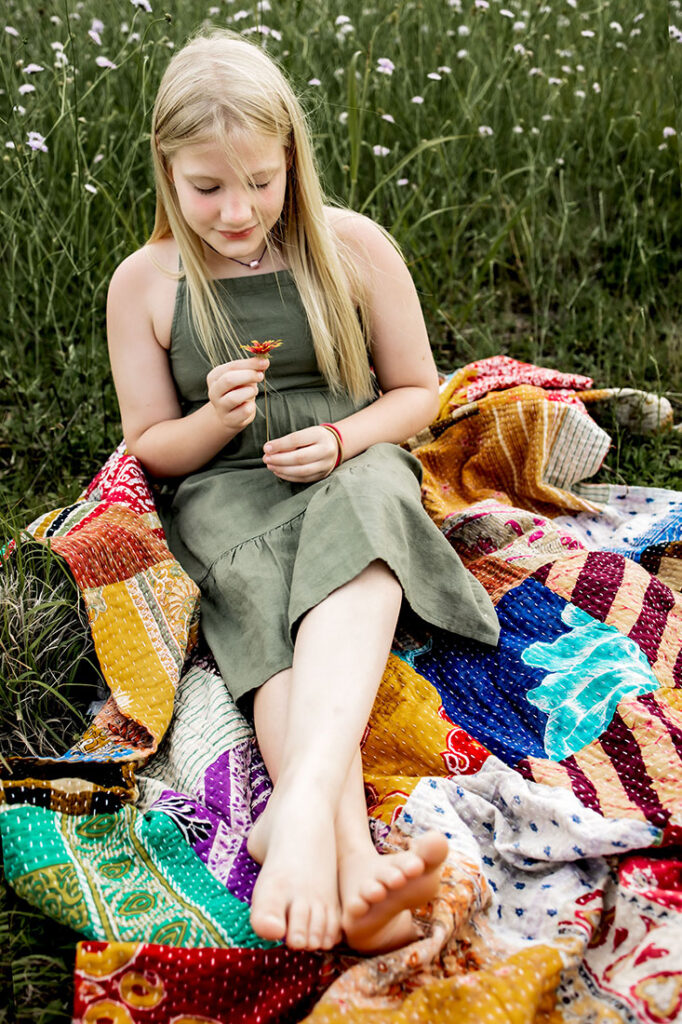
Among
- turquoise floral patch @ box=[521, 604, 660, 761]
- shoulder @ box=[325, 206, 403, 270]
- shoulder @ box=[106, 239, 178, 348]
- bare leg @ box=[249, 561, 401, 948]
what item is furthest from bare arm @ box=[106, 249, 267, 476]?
turquoise floral patch @ box=[521, 604, 660, 761]

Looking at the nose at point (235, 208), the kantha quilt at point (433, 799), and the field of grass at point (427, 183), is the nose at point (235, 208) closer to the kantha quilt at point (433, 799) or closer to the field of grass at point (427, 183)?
the kantha quilt at point (433, 799)

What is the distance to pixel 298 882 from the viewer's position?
1.18m

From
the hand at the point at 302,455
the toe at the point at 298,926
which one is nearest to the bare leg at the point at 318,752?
the toe at the point at 298,926

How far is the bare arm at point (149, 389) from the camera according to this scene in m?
1.83

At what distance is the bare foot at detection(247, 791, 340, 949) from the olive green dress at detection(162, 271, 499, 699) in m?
0.30

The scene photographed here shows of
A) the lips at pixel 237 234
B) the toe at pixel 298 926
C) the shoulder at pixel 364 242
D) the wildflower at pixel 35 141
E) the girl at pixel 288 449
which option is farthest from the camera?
the wildflower at pixel 35 141

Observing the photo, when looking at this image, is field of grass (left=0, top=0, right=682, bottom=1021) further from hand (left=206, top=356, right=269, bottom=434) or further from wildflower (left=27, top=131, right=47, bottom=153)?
hand (left=206, top=356, right=269, bottom=434)

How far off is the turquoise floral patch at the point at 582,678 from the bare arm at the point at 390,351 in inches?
19.5

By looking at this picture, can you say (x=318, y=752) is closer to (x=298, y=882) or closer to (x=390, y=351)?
(x=298, y=882)

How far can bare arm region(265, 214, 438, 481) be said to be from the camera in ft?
6.16

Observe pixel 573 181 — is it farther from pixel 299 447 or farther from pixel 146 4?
pixel 299 447

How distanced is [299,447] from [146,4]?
128 centimetres

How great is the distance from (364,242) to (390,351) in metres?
0.22

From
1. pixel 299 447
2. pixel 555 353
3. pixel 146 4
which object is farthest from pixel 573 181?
pixel 299 447
